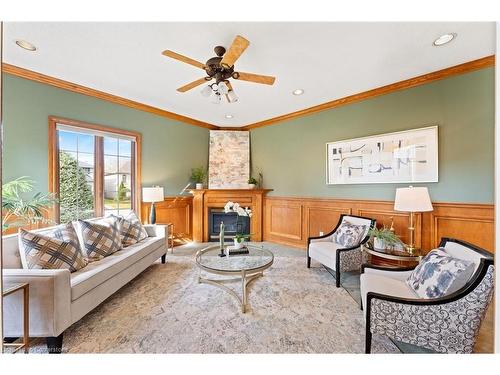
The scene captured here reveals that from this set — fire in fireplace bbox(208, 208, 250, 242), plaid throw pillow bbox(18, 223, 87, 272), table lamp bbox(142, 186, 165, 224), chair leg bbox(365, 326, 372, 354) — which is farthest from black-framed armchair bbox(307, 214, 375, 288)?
plaid throw pillow bbox(18, 223, 87, 272)

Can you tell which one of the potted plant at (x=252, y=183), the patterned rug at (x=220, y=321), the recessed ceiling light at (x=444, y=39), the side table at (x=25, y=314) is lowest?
the patterned rug at (x=220, y=321)

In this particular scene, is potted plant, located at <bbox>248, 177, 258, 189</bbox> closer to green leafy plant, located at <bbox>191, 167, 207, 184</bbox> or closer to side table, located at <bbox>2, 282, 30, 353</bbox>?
green leafy plant, located at <bbox>191, 167, 207, 184</bbox>

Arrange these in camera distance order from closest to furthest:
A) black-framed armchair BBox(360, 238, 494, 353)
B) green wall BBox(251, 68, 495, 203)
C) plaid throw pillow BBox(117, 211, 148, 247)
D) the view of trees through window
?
black-framed armchair BBox(360, 238, 494, 353), green wall BBox(251, 68, 495, 203), plaid throw pillow BBox(117, 211, 148, 247), the view of trees through window

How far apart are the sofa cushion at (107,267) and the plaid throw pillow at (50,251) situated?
131mm

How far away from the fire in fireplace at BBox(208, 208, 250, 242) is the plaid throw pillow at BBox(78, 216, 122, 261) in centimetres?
209

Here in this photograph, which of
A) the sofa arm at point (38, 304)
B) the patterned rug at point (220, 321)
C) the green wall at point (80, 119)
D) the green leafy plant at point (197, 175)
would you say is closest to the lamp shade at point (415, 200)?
the patterned rug at point (220, 321)

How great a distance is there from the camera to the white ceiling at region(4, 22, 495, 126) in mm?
1784

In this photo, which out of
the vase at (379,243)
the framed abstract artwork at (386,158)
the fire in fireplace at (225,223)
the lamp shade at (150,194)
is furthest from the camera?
the fire in fireplace at (225,223)

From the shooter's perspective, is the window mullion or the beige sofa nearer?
the beige sofa

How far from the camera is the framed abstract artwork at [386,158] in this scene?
2682mm

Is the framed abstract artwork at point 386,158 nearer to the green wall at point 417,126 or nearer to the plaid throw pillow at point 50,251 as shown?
the green wall at point 417,126

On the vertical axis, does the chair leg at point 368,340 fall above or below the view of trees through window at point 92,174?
below
